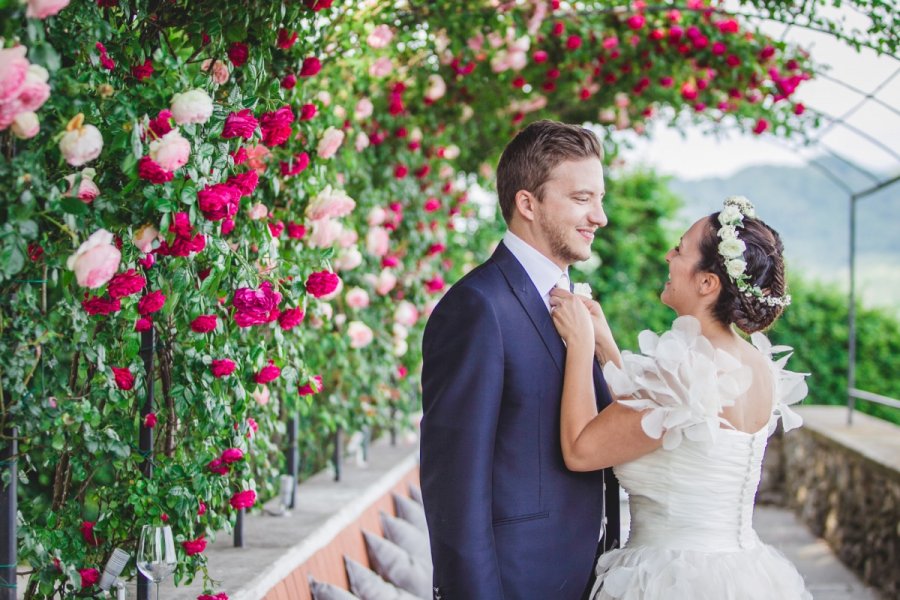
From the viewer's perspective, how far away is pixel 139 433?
7.16 ft

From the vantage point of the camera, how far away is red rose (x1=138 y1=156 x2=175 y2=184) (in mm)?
1709

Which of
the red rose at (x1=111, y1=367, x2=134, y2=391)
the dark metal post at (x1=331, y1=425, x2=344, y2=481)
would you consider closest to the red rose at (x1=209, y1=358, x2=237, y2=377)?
the red rose at (x1=111, y1=367, x2=134, y2=391)

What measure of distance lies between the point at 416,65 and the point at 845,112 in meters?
2.55

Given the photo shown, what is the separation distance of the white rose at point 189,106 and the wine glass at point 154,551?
2.89 ft

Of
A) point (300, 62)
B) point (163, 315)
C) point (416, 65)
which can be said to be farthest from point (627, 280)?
point (163, 315)

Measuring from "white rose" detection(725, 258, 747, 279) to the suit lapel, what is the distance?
1.37 ft

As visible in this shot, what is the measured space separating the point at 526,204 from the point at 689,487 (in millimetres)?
737

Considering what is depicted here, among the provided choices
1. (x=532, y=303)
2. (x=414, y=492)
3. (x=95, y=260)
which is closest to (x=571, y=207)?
(x=532, y=303)

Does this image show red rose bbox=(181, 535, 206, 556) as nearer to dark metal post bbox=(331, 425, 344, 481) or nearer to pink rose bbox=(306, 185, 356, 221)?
pink rose bbox=(306, 185, 356, 221)

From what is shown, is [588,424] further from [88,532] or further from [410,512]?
[410,512]

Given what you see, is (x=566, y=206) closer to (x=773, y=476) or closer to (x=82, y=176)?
(x=82, y=176)

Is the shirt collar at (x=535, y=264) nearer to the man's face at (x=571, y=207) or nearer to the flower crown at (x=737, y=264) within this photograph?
the man's face at (x=571, y=207)

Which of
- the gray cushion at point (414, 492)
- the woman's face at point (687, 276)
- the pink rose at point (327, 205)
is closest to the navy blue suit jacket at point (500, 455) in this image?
the woman's face at point (687, 276)

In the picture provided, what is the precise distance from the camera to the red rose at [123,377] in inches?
76.8
